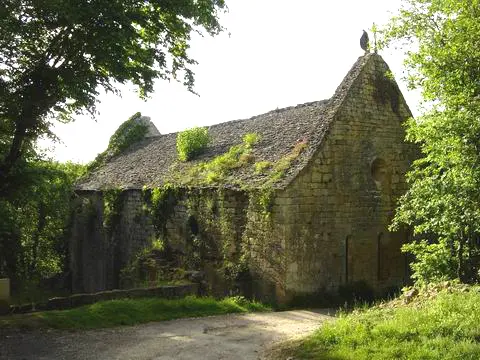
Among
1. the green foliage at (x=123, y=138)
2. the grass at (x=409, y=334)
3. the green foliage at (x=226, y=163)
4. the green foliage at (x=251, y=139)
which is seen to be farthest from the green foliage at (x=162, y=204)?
the green foliage at (x=123, y=138)

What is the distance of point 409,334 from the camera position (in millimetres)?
7867

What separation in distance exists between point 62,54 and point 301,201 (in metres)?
7.46

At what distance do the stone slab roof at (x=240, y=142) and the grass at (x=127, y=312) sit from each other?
374 cm

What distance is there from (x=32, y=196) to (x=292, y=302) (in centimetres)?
739

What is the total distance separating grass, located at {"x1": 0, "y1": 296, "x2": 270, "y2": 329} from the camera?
1085 centimetres

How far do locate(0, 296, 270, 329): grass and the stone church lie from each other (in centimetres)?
170

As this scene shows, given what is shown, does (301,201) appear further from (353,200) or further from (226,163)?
(226,163)

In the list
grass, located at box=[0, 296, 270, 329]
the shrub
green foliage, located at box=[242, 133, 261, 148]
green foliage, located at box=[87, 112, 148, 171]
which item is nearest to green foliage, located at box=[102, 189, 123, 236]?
green foliage, located at box=[242, 133, 261, 148]

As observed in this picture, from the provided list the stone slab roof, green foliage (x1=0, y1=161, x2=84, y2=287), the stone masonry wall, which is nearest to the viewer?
the stone masonry wall

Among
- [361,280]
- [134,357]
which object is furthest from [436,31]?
[134,357]

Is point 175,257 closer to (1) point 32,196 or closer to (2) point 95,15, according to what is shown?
(1) point 32,196

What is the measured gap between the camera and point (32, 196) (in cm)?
1148

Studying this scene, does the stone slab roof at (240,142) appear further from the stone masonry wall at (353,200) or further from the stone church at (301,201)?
the stone masonry wall at (353,200)

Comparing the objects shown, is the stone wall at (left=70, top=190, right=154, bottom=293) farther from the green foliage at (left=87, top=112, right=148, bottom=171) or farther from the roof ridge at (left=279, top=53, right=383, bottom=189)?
the roof ridge at (left=279, top=53, right=383, bottom=189)
